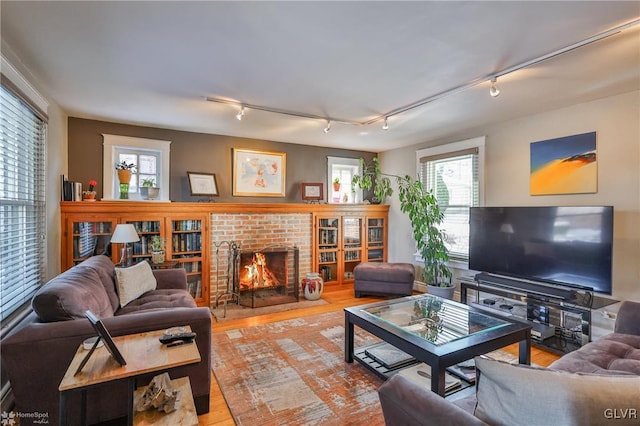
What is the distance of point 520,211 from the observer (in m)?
3.45

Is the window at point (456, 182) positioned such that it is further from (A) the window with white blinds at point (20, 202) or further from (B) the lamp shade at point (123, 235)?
(A) the window with white blinds at point (20, 202)

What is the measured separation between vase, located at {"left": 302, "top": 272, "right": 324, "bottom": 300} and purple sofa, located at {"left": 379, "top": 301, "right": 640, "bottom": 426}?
11.0 feet

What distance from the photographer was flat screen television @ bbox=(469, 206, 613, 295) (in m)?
2.86

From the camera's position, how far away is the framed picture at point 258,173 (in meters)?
4.68

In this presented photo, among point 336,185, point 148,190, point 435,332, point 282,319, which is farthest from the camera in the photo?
point 336,185

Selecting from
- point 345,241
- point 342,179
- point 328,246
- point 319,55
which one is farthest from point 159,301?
point 342,179

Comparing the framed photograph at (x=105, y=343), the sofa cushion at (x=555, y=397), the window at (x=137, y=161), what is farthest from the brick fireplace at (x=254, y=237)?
the sofa cushion at (x=555, y=397)

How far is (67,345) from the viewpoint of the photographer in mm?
1746

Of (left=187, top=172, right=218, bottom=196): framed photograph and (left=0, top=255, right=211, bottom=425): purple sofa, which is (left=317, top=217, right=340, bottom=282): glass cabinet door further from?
(left=0, top=255, right=211, bottom=425): purple sofa

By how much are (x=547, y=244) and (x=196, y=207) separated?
13.5 ft

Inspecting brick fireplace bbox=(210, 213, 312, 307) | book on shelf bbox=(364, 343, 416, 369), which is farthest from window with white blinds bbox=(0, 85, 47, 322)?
book on shelf bbox=(364, 343, 416, 369)

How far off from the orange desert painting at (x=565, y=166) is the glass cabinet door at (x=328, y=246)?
9.30 ft

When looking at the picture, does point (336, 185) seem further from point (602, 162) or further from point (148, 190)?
point (602, 162)

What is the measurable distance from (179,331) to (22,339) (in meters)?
0.79
